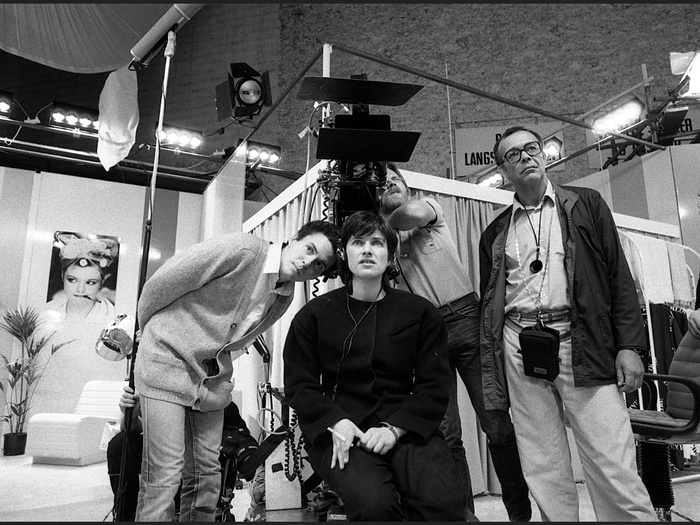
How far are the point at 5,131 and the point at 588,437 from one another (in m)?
7.71

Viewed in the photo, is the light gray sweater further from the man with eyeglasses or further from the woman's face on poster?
the woman's face on poster

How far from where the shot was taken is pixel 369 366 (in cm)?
170

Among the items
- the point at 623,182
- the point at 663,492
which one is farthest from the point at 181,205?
the point at 663,492

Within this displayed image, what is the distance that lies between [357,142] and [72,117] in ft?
20.1

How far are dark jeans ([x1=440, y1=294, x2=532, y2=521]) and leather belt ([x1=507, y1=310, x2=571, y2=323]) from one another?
0.24 metres

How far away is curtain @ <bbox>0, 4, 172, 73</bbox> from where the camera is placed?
6.24 ft

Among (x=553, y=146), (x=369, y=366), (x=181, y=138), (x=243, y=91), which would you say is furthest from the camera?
(x=181, y=138)

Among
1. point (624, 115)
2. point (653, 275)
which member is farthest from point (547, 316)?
point (624, 115)

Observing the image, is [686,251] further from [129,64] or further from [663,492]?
[129,64]

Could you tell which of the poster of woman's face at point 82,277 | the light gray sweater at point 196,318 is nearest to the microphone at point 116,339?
the light gray sweater at point 196,318

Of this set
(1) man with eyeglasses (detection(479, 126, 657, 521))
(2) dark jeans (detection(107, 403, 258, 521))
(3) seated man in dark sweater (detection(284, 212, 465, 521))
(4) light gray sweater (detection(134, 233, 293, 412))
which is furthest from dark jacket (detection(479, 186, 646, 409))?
(2) dark jeans (detection(107, 403, 258, 521))

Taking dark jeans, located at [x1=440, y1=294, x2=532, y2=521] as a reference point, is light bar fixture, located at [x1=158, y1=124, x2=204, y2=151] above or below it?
above

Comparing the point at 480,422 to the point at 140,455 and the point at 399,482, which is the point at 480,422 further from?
the point at 140,455

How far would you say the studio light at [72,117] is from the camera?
6.62m
